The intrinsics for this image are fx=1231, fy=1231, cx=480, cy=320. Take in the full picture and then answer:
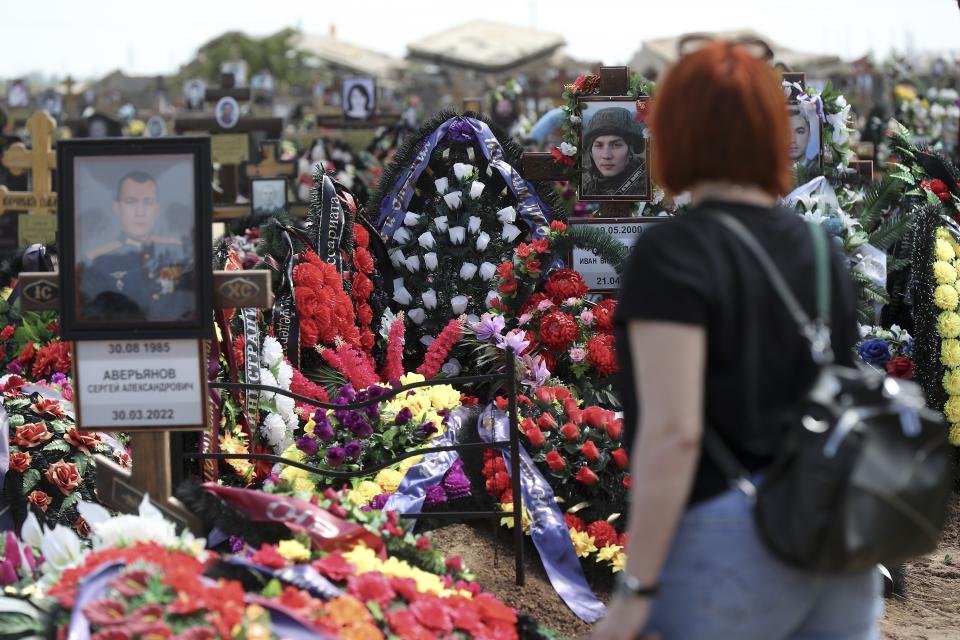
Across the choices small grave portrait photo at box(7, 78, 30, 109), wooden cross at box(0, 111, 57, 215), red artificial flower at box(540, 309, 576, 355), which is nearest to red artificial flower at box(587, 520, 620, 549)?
red artificial flower at box(540, 309, 576, 355)

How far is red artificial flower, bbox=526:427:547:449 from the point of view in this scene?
5.15 meters

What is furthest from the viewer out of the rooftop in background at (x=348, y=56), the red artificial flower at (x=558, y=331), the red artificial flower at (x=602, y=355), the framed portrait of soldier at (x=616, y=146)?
the rooftop in background at (x=348, y=56)

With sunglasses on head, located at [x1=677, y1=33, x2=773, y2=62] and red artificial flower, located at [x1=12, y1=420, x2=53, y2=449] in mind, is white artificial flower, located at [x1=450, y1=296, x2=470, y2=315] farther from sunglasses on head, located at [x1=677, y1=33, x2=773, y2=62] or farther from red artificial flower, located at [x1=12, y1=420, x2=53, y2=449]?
sunglasses on head, located at [x1=677, y1=33, x2=773, y2=62]

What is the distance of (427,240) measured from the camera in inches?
283

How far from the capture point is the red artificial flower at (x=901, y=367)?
6445mm

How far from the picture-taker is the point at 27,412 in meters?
5.02

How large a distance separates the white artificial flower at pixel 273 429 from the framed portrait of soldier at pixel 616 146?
91.4 inches

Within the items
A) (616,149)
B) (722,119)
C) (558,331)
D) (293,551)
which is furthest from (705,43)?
(616,149)

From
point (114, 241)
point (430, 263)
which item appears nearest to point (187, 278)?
point (114, 241)

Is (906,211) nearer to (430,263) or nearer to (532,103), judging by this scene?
(430,263)

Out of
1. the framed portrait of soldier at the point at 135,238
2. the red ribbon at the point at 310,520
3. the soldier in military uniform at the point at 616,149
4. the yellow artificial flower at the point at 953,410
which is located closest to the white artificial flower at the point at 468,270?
the soldier in military uniform at the point at 616,149

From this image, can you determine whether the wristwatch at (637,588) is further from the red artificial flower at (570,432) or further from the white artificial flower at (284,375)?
the white artificial flower at (284,375)

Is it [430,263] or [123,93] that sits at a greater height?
[123,93]

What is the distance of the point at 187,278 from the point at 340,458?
5.18 feet
